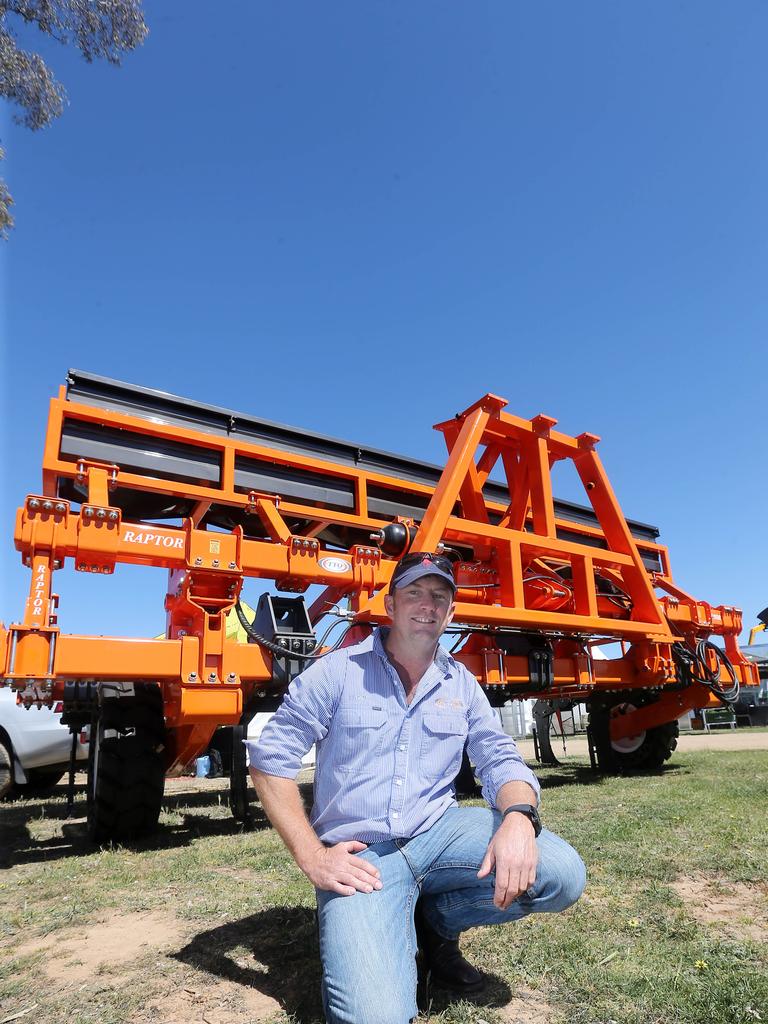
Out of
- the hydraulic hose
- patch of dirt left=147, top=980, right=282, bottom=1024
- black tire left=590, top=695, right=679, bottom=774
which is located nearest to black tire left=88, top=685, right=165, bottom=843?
patch of dirt left=147, top=980, right=282, bottom=1024

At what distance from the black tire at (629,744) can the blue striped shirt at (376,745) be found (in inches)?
254

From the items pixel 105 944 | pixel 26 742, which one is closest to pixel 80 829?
pixel 26 742

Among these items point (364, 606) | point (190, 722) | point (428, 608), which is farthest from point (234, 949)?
point (364, 606)

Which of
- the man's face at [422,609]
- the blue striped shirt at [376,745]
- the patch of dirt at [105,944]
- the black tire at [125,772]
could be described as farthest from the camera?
the black tire at [125,772]

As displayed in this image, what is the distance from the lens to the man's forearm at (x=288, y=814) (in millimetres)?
1866

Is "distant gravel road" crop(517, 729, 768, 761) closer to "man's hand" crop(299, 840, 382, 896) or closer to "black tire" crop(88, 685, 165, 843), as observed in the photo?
"black tire" crop(88, 685, 165, 843)

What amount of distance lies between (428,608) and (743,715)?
24.5 meters

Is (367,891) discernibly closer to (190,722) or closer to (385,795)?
(385,795)

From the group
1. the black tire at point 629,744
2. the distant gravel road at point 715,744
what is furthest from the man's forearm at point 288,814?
the distant gravel road at point 715,744

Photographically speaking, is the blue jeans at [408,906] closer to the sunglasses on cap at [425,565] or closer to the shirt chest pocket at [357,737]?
the shirt chest pocket at [357,737]

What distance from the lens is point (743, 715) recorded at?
22.6 m

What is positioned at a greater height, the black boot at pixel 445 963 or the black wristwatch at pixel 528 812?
the black wristwatch at pixel 528 812

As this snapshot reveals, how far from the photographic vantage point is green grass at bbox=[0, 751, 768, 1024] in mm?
1962

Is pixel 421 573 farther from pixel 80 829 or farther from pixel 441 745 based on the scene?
pixel 80 829
